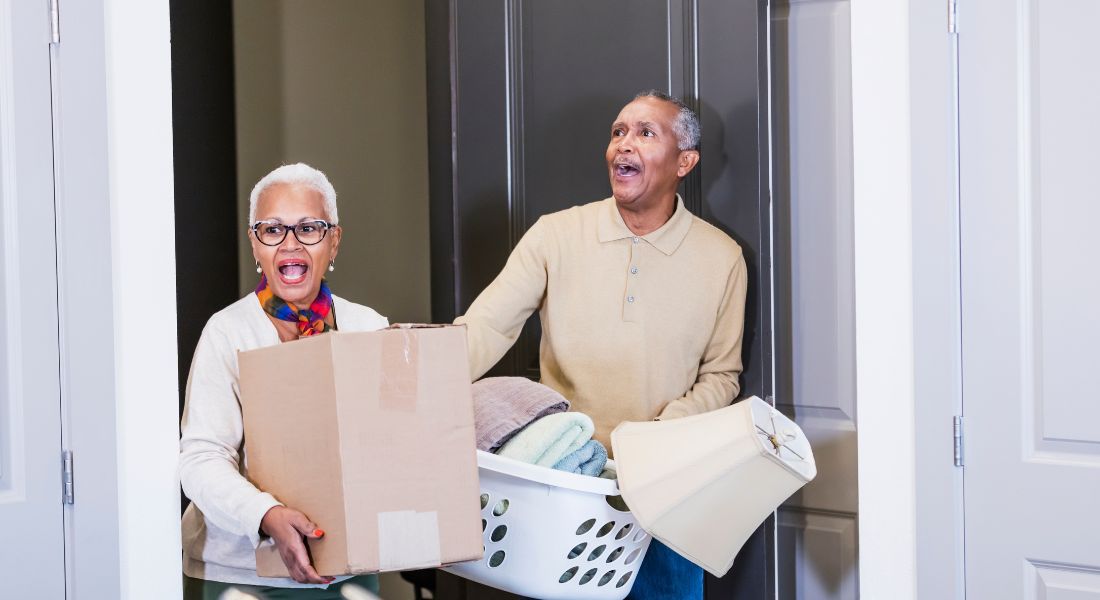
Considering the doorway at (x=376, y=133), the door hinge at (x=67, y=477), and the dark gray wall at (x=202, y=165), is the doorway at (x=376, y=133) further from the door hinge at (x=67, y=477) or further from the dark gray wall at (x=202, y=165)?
the door hinge at (x=67, y=477)

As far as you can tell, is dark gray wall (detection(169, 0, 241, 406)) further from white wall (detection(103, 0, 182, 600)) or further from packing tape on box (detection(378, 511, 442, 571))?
packing tape on box (detection(378, 511, 442, 571))

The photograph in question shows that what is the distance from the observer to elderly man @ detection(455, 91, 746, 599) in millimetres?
1835

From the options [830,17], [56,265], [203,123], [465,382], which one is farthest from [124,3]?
[830,17]

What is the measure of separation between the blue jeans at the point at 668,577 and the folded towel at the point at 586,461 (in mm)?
299

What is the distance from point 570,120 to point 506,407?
758mm

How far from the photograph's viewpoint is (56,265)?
150cm

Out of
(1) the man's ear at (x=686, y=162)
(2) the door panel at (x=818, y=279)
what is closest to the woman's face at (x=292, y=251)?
(1) the man's ear at (x=686, y=162)

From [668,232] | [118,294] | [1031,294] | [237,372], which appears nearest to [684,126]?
[668,232]

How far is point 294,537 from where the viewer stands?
1271 mm

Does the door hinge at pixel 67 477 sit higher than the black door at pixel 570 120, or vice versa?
the black door at pixel 570 120

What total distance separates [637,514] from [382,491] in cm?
34

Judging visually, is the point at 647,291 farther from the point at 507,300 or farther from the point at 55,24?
the point at 55,24

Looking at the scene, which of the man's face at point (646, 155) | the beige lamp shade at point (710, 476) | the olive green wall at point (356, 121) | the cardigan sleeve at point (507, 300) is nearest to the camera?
the beige lamp shade at point (710, 476)

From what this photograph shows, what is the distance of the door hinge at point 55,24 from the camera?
149cm
